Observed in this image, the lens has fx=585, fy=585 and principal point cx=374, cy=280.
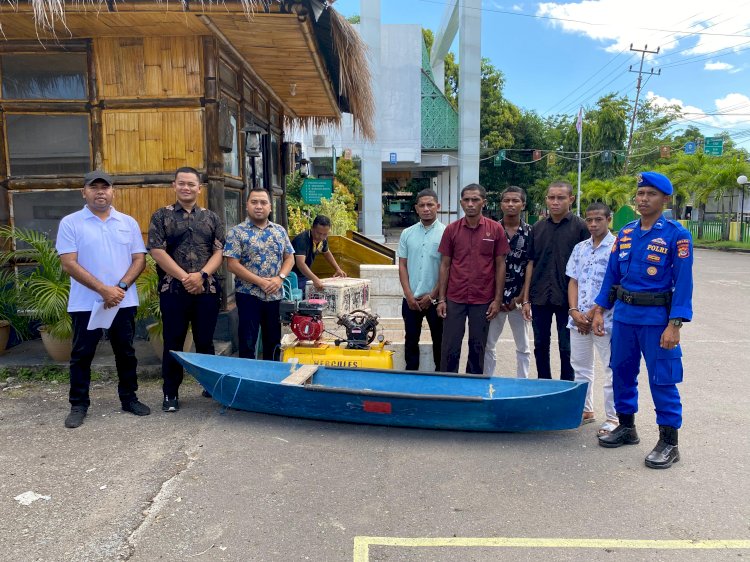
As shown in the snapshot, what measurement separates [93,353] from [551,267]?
379 cm

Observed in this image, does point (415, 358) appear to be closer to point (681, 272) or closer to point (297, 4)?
point (681, 272)

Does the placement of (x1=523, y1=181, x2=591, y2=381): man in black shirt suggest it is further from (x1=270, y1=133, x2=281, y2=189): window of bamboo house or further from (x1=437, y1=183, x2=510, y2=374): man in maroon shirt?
(x1=270, y1=133, x2=281, y2=189): window of bamboo house

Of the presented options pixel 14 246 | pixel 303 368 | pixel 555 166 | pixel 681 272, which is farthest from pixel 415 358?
pixel 555 166

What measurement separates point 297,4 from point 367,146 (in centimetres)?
2018

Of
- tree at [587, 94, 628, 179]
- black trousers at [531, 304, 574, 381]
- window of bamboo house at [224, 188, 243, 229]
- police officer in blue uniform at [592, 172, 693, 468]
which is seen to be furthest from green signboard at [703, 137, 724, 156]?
police officer in blue uniform at [592, 172, 693, 468]

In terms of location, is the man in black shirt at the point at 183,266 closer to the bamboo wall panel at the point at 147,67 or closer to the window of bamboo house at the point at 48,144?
the bamboo wall panel at the point at 147,67

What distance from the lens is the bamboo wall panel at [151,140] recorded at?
6.28 m

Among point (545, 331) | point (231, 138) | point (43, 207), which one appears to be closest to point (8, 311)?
point (43, 207)

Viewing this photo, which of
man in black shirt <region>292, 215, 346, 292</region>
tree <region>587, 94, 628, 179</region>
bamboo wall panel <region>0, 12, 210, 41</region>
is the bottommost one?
man in black shirt <region>292, 215, 346, 292</region>

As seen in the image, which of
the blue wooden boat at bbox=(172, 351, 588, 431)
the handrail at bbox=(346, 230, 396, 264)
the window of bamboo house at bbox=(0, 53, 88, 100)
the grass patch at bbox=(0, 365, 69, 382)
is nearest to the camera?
the blue wooden boat at bbox=(172, 351, 588, 431)

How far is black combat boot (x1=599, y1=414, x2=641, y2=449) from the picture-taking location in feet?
14.0

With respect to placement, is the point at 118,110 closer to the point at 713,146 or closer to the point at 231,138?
the point at 231,138

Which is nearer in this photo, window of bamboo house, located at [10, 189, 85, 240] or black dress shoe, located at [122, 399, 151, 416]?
black dress shoe, located at [122, 399, 151, 416]

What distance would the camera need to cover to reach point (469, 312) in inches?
197
